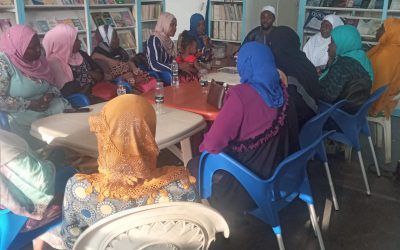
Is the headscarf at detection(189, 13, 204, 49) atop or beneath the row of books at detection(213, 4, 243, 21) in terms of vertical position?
beneath

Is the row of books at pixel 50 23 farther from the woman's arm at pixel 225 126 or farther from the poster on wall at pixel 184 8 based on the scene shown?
the woman's arm at pixel 225 126

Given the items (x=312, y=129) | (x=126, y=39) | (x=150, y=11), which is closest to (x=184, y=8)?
(x=150, y=11)

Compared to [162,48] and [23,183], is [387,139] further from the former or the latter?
[23,183]

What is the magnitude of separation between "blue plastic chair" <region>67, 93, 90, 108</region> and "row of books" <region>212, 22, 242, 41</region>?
3.81 m

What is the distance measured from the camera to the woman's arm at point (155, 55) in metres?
4.61

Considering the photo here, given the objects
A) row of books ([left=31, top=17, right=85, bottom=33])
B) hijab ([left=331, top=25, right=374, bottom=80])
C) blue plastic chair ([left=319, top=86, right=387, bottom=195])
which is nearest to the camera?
blue plastic chair ([left=319, top=86, right=387, bottom=195])

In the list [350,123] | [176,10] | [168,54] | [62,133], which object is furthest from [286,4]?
[62,133]

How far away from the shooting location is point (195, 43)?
5031 mm

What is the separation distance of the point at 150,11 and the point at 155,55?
200 cm

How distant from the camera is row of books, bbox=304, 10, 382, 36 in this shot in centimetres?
536

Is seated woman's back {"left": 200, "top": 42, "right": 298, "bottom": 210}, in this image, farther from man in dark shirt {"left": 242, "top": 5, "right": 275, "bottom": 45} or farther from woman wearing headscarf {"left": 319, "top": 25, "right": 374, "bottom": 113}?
man in dark shirt {"left": 242, "top": 5, "right": 275, "bottom": 45}

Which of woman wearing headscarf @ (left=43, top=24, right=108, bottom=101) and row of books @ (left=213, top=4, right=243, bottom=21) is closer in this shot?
woman wearing headscarf @ (left=43, top=24, right=108, bottom=101)

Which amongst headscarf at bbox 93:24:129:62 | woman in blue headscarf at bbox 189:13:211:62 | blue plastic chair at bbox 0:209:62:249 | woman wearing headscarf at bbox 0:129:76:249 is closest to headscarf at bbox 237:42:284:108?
woman wearing headscarf at bbox 0:129:76:249

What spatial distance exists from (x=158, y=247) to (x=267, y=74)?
113 cm
